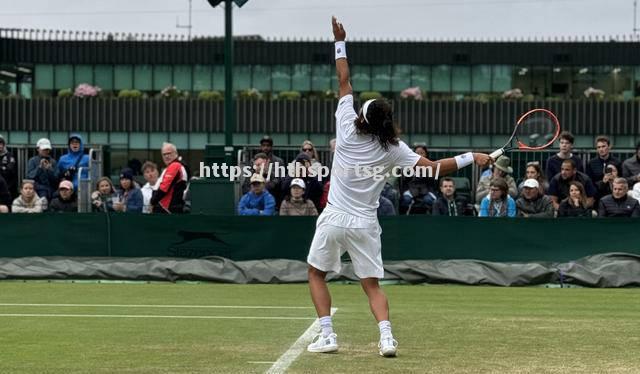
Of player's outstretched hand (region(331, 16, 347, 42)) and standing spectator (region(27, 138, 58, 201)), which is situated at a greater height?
player's outstretched hand (region(331, 16, 347, 42))

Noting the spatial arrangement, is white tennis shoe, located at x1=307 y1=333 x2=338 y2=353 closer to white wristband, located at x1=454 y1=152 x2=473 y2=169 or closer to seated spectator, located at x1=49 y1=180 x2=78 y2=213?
white wristband, located at x1=454 y1=152 x2=473 y2=169

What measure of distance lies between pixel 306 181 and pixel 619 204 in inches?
186

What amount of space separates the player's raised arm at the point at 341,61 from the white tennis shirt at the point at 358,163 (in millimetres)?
114

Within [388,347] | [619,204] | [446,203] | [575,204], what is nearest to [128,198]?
[446,203]

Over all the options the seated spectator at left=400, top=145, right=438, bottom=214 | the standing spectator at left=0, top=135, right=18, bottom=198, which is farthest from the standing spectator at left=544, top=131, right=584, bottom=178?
the standing spectator at left=0, top=135, right=18, bottom=198

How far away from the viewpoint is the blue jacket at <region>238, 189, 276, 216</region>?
798 inches

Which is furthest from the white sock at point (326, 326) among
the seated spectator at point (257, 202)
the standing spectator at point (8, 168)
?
the standing spectator at point (8, 168)

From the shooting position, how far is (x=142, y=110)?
69875mm

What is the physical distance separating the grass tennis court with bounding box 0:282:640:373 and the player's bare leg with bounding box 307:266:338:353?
0.13 m

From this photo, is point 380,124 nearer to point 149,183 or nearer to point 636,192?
point 636,192

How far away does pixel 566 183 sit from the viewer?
20344 millimetres

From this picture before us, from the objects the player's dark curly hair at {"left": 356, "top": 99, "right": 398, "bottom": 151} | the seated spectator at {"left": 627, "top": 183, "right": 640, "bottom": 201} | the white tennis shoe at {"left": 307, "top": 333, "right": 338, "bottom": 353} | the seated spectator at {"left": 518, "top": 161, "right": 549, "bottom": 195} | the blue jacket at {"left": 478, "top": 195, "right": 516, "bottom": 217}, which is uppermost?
the player's dark curly hair at {"left": 356, "top": 99, "right": 398, "bottom": 151}

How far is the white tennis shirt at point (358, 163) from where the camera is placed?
10820 mm

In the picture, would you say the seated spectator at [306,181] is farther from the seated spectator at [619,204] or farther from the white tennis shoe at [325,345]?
the white tennis shoe at [325,345]
